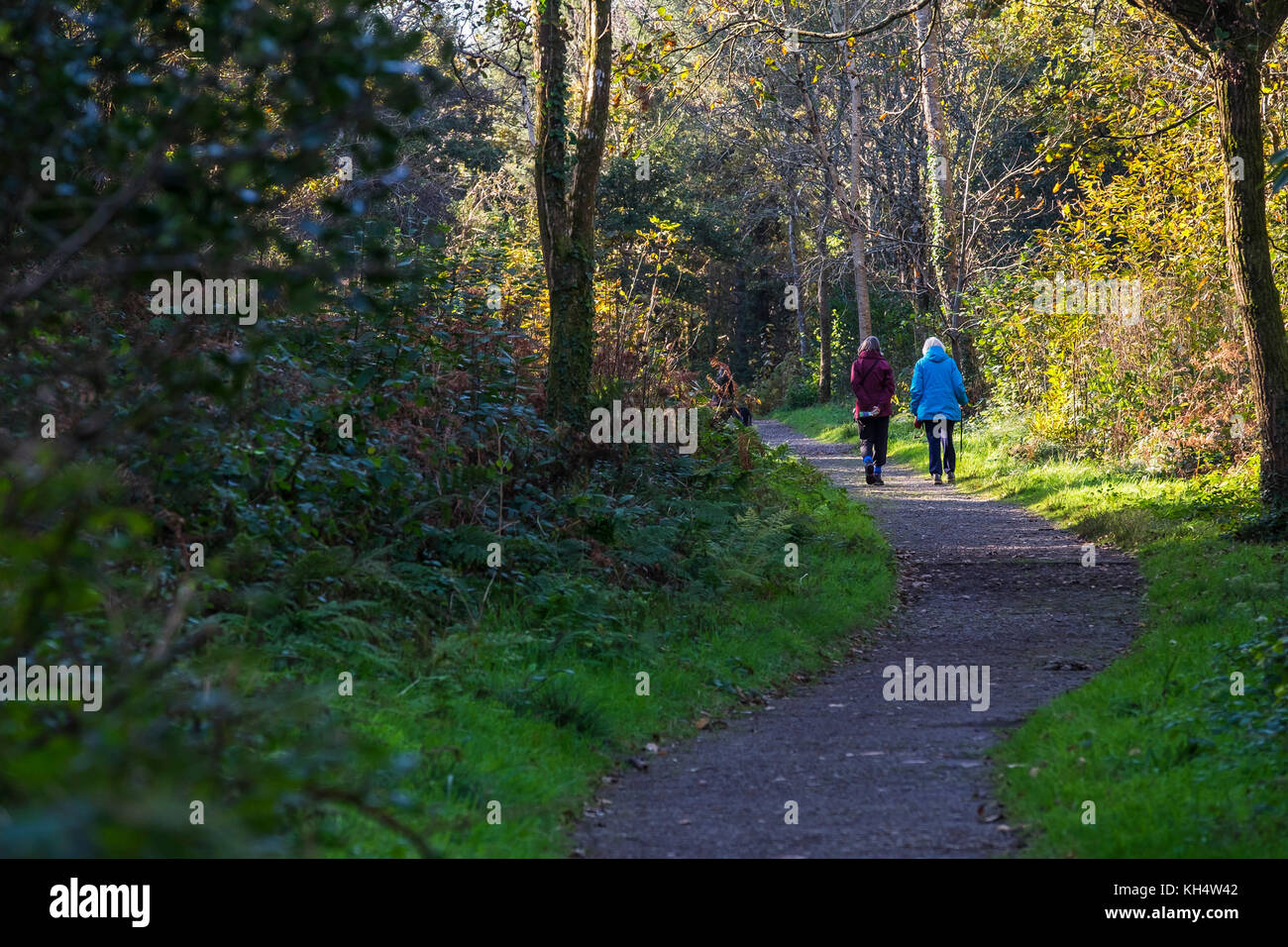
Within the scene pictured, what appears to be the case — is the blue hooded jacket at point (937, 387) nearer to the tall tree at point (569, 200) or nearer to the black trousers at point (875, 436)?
the black trousers at point (875, 436)

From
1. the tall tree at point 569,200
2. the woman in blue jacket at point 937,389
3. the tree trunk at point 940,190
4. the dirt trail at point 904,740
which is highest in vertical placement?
the tree trunk at point 940,190

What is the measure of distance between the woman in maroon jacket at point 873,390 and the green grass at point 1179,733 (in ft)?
20.0

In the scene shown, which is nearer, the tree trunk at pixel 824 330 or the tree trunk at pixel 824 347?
→ the tree trunk at pixel 824 330

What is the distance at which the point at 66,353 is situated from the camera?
22.8 feet


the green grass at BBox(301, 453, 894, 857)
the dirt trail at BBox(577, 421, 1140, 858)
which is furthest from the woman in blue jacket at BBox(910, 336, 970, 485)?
the green grass at BBox(301, 453, 894, 857)

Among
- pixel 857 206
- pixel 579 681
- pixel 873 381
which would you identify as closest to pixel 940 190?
pixel 857 206

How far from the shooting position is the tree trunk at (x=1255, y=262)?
11.3 meters

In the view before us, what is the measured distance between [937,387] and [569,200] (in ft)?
25.5

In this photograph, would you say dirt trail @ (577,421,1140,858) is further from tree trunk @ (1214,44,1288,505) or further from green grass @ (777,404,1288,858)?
tree trunk @ (1214,44,1288,505)

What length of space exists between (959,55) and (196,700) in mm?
31055

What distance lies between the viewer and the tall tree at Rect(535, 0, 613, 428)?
1195cm

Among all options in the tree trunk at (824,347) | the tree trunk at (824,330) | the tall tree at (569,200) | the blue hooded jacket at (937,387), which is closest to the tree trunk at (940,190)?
the blue hooded jacket at (937,387)

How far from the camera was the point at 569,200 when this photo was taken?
39.7 feet

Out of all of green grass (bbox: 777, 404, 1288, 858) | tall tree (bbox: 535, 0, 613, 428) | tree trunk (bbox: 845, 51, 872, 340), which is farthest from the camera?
tree trunk (bbox: 845, 51, 872, 340)
